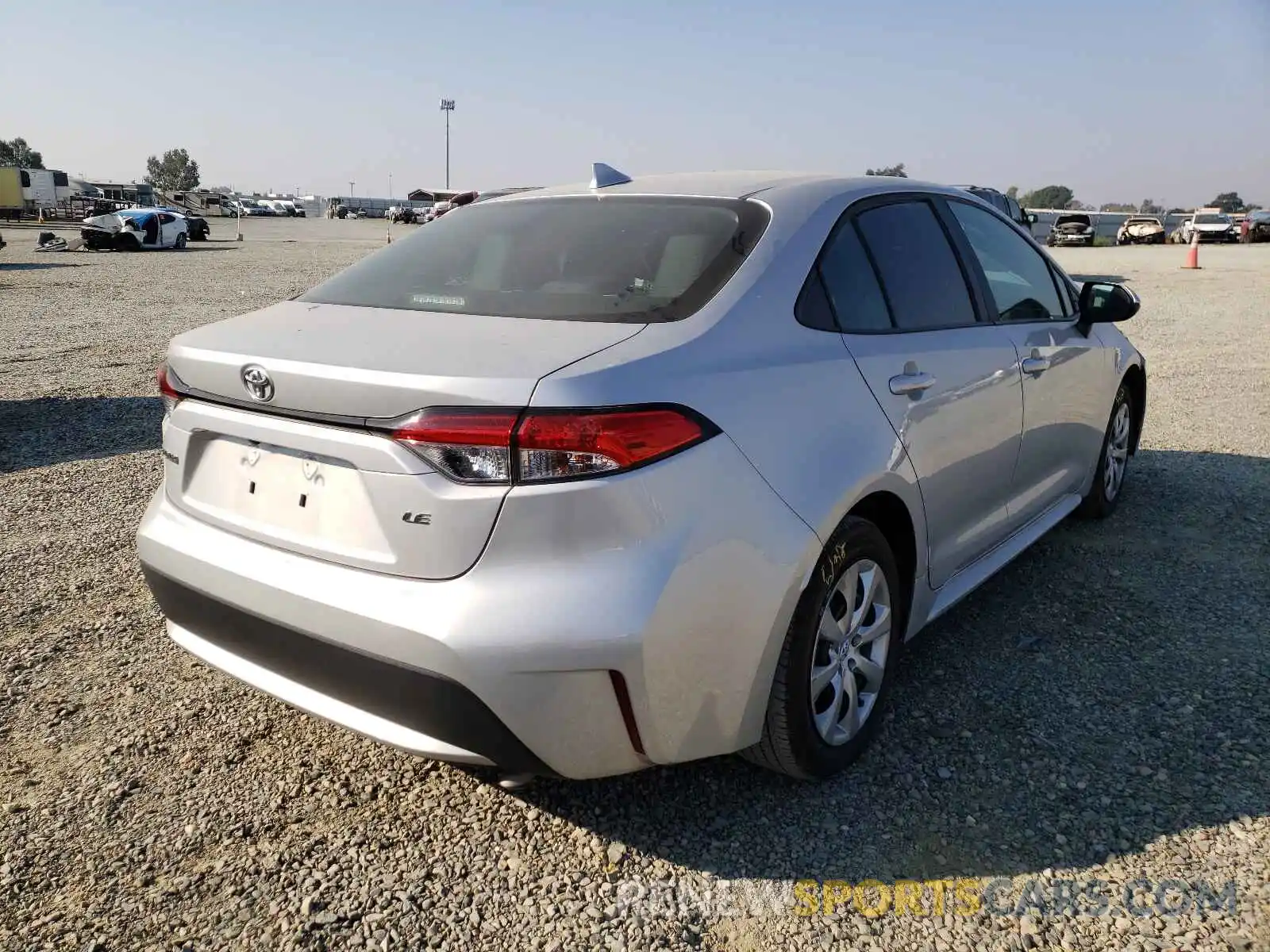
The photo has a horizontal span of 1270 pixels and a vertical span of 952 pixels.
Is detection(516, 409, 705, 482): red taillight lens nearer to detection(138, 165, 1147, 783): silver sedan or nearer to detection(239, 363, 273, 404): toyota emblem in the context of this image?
detection(138, 165, 1147, 783): silver sedan

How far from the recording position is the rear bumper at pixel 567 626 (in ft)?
6.67

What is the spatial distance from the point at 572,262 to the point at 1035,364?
1966 mm

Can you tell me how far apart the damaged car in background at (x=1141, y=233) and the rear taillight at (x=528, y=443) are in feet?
Answer: 156

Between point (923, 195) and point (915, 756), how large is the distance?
1.92 m

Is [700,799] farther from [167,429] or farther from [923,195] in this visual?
[923,195]

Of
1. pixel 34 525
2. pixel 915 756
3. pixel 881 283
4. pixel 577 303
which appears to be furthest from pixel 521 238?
pixel 34 525

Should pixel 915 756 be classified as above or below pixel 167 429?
below

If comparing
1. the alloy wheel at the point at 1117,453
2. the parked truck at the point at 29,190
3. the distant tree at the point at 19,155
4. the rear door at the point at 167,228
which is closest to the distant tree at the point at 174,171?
the distant tree at the point at 19,155

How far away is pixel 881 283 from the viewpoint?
9.95 feet

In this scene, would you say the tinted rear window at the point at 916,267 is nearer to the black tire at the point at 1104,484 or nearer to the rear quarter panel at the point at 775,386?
the rear quarter panel at the point at 775,386

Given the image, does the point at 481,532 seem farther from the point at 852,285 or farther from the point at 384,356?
the point at 852,285

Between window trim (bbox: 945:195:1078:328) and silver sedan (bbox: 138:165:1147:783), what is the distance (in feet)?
1.21

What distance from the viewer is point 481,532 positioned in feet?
6.72

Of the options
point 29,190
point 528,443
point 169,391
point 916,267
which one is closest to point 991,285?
point 916,267
